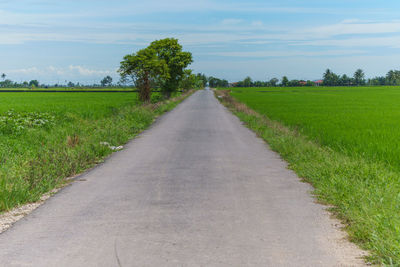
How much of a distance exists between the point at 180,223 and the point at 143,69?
2824 cm

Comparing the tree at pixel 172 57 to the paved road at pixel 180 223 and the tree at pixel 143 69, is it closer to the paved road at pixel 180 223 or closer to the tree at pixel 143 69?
the tree at pixel 143 69

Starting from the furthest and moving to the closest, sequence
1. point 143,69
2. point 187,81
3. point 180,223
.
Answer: point 187,81 → point 143,69 → point 180,223

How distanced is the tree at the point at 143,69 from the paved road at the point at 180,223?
77.9 ft

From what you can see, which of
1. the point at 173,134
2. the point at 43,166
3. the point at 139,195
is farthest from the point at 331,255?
the point at 173,134

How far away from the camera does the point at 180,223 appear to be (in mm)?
5105

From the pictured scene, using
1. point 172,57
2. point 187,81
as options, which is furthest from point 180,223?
point 187,81

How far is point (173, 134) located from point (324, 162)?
26.1 feet

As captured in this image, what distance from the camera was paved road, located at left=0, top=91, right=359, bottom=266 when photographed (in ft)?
13.3

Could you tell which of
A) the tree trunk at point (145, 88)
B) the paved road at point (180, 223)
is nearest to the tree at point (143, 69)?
the tree trunk at point (145, 88)

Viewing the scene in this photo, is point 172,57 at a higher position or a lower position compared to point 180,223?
higher

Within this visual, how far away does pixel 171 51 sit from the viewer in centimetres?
5009

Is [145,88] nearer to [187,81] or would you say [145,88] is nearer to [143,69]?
[143,69]

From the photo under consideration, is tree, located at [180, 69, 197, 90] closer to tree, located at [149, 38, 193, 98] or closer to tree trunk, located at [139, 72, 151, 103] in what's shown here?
tree, located at [149, 38, 193, 98]

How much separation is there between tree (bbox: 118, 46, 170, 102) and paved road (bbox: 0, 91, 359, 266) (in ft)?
77.9
